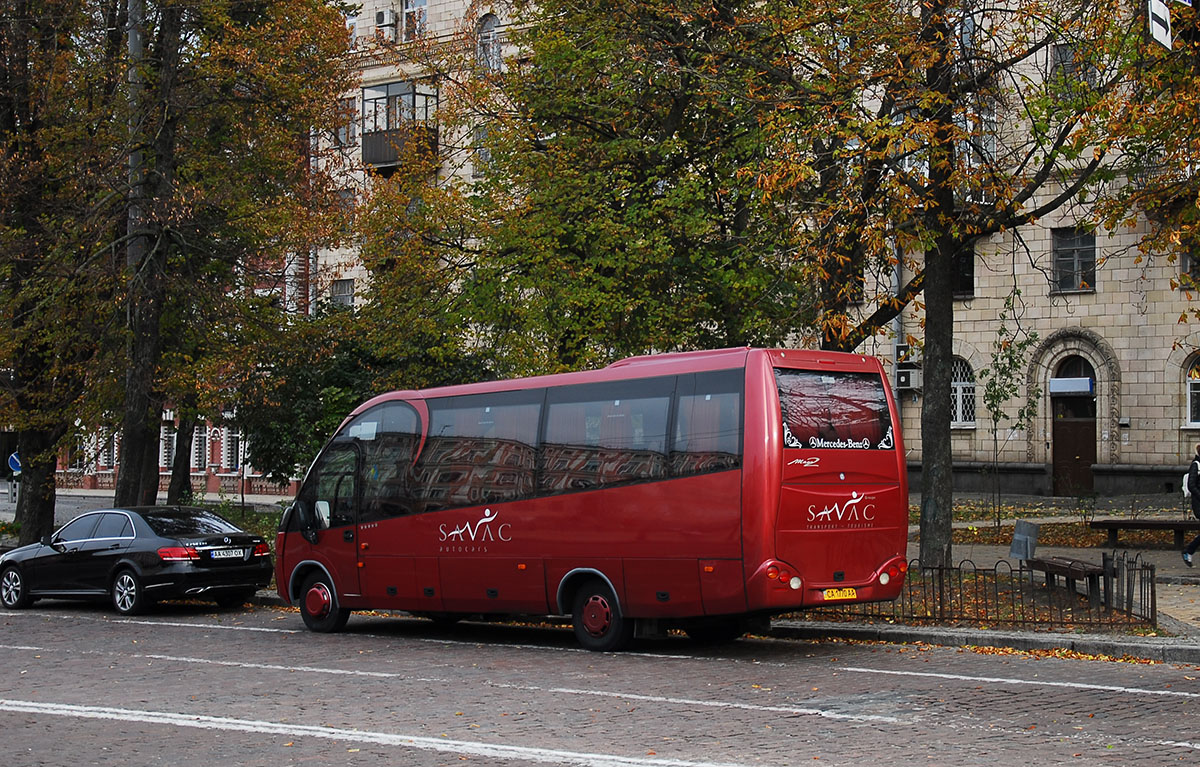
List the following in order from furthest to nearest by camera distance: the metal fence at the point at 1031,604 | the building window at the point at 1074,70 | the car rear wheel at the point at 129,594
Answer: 1. the car rear wheel at the point at 129,594
2. the building window at the point at 1074,70
3. the metal fence at the point at 1031,604

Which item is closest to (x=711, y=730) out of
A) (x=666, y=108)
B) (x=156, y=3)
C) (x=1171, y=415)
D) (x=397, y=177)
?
(x=666, y=108)

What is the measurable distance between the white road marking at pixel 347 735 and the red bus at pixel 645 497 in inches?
201

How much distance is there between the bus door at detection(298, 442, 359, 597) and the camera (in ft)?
58.9

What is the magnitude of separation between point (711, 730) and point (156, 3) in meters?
21.0

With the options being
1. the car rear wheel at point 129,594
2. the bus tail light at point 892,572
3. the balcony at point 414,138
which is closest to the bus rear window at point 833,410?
the bus tail light at point 892,572

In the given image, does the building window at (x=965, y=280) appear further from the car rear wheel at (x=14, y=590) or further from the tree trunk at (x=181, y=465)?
the car rear wheel at (x=14, y=590)

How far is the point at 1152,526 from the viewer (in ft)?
79.5

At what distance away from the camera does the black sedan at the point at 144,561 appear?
1998cm

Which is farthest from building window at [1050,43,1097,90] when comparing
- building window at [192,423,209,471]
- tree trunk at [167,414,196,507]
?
building window at [192,423,209,471]

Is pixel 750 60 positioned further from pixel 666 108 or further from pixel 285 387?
pixel 285 387

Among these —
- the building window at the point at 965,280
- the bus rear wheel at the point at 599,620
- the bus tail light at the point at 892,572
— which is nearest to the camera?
the bus tail light at the point at 892,572

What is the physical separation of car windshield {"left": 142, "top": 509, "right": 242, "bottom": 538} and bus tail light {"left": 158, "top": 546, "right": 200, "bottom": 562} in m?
0.32

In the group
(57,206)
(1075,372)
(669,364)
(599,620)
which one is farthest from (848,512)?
(1075,372)

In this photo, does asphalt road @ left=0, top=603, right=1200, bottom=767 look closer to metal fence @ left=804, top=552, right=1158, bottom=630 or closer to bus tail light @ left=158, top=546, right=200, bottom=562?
metal fence @ left=804, top=552, right=1158, bottom=630
